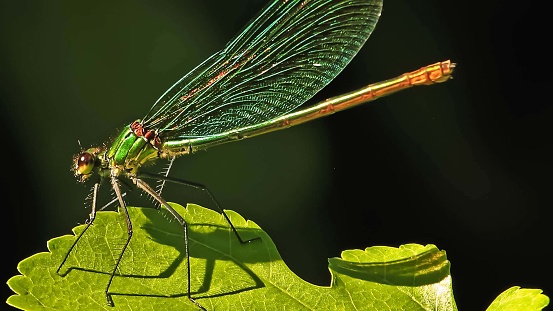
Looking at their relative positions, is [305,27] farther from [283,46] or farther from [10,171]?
[10,171]

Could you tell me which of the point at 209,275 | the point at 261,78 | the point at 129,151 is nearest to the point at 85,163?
the point at 129,151

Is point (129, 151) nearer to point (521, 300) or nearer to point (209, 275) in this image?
point (209, 275)

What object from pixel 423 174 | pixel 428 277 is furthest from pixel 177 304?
pixel 423 174

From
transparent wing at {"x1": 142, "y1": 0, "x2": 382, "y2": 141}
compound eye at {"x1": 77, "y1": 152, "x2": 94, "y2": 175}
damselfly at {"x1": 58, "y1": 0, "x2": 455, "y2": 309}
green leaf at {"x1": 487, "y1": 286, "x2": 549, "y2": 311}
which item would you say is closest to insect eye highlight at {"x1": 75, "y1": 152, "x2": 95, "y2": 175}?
compound eye at {"x1": 77, "y1": 152, "x2": 94, "y2": 175}

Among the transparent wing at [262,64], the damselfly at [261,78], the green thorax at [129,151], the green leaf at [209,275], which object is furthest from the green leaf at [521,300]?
the green thorax at [129,151]

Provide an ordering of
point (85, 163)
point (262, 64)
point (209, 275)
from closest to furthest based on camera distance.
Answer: point (209, 275), point (85, 163), point (262, 64)

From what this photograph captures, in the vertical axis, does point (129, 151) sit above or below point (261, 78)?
below
